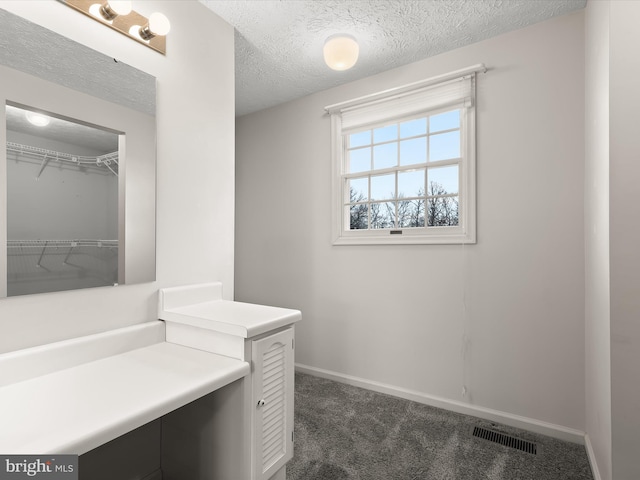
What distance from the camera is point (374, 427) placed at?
2.10 metres

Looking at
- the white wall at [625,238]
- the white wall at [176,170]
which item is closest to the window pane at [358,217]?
the white wall at [176,170]

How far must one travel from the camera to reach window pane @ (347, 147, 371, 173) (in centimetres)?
279

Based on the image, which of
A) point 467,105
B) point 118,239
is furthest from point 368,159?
point 118,239

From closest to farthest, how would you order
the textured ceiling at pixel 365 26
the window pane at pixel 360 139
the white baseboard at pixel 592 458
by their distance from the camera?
1. the white baseboard at pixel 592 458
2. the textured ceiling at pixel 365 26
3. the window pane at pixel 360 139

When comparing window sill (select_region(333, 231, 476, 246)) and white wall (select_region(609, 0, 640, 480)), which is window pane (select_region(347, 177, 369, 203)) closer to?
window sill (select_region(333, 231, 476, 246))

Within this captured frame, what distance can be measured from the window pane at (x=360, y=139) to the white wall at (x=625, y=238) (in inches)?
64.3

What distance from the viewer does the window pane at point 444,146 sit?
240 centimetres

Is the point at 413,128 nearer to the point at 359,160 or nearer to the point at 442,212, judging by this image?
the point at 359,160

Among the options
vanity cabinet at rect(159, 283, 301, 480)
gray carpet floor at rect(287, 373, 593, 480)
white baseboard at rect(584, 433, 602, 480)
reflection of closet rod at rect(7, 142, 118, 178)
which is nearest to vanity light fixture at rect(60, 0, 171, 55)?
reflection of closet rod at rect(7, 142, 118, 178)

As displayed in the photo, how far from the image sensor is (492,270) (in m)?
2.22

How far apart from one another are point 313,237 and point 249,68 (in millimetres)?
1476

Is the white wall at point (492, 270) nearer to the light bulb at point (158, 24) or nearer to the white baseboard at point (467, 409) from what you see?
the white baseboard at point (467, 409)

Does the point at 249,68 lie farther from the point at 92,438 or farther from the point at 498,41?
the point at 92,438

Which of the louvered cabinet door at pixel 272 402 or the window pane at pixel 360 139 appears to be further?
the window pane at pixel 360 139
